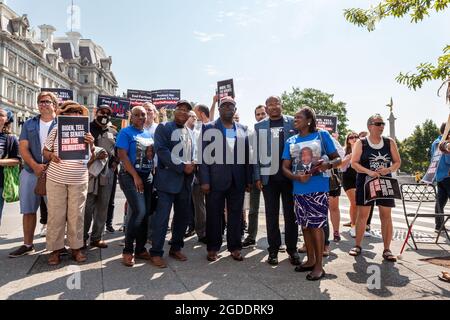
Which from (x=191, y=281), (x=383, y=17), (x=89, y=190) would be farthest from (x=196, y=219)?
(x=383, y=17)

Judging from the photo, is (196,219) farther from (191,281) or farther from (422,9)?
(422,9)

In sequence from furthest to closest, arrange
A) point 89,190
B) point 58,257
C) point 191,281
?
point 89,190, point 58,257, point 191,281

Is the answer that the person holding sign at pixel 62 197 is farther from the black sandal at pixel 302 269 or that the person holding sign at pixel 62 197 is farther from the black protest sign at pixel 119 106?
the black protest sign at pixel 119 106

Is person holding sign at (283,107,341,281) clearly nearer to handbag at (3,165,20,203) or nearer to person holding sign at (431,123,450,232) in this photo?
person holding sign at (431,123,450,232)

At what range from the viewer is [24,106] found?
62.2 m

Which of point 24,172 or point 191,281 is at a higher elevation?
point 24,172

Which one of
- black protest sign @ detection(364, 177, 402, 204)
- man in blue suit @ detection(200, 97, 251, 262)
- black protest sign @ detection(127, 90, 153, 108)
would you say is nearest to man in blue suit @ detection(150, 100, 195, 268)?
man in blue suit @ detection(200, 97, 251, 262)

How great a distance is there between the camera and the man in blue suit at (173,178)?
4465 millimetres

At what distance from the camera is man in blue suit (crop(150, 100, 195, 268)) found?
4.46 m

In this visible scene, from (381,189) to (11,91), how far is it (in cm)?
6685

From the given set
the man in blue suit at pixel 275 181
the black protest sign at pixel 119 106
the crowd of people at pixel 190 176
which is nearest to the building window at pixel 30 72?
the black protest sign at pixel 119 106

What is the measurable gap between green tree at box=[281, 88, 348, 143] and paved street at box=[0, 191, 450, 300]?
58067 mm

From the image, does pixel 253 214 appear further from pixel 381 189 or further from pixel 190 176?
pixel 381 189
